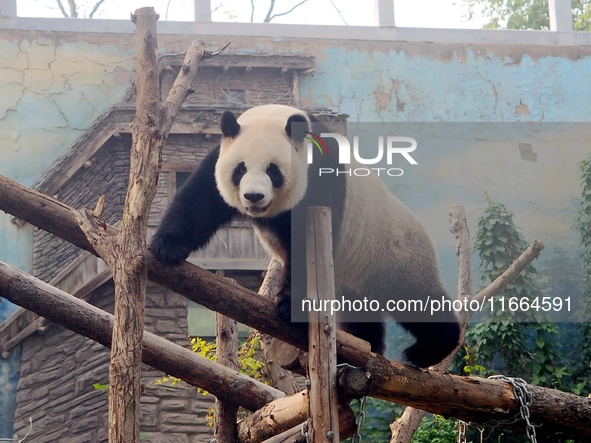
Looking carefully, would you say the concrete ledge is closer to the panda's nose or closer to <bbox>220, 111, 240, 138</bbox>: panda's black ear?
<bbox>220, 111, 240, 138</bbox>: panda's black ear

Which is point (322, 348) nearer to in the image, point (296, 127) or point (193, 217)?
point (193, 217)

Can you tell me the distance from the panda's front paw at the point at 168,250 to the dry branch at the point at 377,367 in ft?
0.10

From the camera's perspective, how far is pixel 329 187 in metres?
3.85

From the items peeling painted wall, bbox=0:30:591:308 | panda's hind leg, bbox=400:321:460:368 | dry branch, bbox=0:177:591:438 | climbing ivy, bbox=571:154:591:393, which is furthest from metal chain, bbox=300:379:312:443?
peeling painted wall, bbox=0:30:591:308

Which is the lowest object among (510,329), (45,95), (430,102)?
(510,329)

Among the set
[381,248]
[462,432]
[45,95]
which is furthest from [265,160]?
[45,95]

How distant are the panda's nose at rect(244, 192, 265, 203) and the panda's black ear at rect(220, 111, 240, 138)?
0.43 m

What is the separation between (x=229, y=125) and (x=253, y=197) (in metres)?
0.46

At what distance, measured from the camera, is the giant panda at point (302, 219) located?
3.65 metres

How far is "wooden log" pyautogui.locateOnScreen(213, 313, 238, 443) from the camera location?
4.39m

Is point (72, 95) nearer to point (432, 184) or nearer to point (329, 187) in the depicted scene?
point (432, 184)

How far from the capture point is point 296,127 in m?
3.81

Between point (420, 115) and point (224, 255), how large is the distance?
3934 mm

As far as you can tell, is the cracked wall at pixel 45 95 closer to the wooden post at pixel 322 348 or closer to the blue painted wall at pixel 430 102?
the blue painted wall at pixel 430 102
